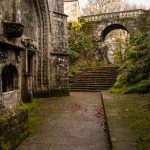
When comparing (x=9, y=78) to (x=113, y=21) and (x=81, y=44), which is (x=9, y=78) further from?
(x=113, y=21)

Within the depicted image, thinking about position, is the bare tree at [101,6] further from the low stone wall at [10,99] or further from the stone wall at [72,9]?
the low stone wall at [10,99]

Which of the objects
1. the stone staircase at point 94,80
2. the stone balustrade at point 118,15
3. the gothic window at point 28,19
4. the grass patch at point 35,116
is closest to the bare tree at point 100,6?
the stone balustrade at point 118,15

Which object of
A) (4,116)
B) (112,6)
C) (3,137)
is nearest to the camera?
(3,137)

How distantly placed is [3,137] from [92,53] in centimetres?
2294

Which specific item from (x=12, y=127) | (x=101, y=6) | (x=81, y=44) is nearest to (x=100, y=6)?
(x=101, y=6)

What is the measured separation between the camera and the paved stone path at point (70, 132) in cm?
609

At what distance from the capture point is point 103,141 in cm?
644

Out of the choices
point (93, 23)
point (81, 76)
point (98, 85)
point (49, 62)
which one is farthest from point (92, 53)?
point (49, 62)

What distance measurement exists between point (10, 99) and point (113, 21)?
75.9 feet

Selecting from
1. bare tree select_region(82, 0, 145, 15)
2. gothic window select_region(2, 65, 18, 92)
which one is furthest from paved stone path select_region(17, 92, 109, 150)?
bare tree select_region(82, 0, 145, 15)

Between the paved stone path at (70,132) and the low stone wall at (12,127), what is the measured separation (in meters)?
0.19

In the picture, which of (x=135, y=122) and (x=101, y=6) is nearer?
(x=135, y=122)

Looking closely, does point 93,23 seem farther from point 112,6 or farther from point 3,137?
point 3,137

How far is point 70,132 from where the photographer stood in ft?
23.8
